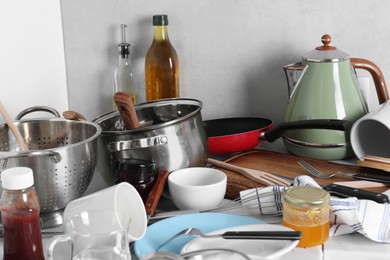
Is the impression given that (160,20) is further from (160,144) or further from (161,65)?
(160,144)

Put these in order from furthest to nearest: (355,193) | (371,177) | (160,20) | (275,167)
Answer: (160,20) < (275,167) < (371,177) < (355,193)

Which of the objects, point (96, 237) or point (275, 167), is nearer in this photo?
point (96, 237)

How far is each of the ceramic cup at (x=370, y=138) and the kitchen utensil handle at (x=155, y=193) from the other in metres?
0.42

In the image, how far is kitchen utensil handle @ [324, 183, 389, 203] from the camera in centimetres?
103

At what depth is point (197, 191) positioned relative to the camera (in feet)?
3.53

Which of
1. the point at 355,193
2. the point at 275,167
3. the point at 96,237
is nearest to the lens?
the point at 96,237

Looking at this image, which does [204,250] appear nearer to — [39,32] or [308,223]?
[308,223]

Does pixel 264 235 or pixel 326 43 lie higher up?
pixel 326 43

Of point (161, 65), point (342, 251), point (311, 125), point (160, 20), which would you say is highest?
point (160, 20)

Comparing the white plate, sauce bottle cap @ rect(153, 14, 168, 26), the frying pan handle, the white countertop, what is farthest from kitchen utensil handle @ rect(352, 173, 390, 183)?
sauce bottle cap @ rect(153, 14, 168, 26)

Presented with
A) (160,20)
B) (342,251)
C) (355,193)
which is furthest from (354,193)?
(160,20)

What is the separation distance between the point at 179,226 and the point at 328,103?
473 millimetres

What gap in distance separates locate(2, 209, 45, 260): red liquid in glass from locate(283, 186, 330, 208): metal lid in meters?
0.39

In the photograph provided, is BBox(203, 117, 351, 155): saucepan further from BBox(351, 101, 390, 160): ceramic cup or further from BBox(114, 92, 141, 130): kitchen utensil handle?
BBox(114, 92, 141, 130): kitchen utensil handle
